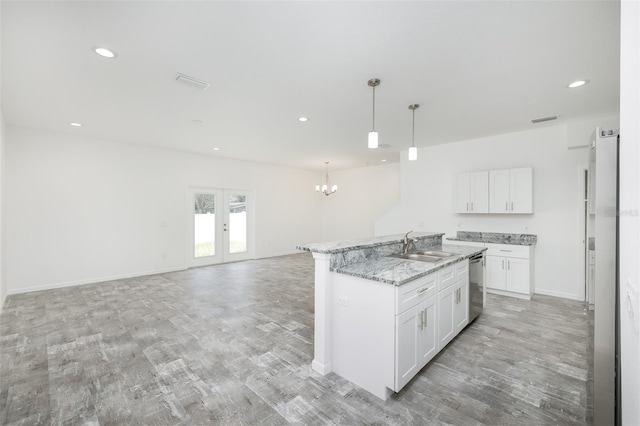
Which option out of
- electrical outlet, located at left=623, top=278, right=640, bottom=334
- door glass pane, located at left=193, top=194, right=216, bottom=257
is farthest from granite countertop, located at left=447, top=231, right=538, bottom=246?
door glass pane, located at left=193, top=194, right=216, bottom=257

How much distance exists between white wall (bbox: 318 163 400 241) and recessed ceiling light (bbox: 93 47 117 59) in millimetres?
6888

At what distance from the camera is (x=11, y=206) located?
476 centimetres

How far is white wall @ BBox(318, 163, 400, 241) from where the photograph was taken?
28.1 feet

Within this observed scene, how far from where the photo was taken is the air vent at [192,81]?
9.85ft

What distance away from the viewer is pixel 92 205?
18.2 feet

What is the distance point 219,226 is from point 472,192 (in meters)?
6.15

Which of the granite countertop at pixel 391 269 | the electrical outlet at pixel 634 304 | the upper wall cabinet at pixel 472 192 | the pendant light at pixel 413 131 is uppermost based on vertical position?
the pendant light at pixel 413 131

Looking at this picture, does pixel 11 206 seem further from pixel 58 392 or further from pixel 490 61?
pixel 490 61

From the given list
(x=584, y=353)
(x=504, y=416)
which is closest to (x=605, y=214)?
(x=504, y=416)

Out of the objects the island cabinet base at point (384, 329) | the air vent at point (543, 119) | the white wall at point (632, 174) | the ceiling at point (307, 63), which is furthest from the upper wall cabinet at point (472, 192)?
the white wall at point (632, 174)

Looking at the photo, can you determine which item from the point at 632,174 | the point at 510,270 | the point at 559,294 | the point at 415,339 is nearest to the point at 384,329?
the point at 415,339

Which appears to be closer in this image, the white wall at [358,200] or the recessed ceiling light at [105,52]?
the recessed ceiling light at [105,52]

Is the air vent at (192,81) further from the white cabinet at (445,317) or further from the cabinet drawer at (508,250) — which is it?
the cabinet drawer at (508,250)

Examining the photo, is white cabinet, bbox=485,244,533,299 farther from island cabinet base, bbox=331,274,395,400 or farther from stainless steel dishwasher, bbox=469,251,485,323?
island cabinet base, bbox=331,274,395,400
